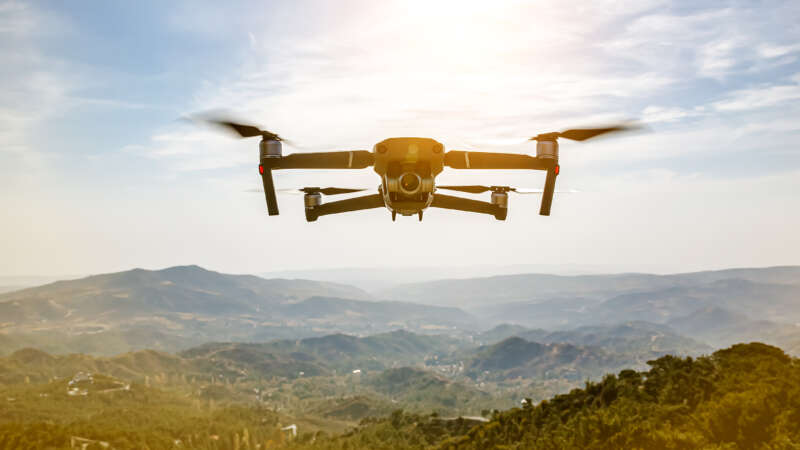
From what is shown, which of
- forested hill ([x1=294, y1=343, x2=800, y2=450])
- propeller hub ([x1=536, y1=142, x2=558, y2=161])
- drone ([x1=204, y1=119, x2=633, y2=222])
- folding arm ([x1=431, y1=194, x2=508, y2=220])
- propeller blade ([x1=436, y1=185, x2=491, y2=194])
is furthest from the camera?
forested hill ([x1=294, y1=343, x2=800, y2=450])

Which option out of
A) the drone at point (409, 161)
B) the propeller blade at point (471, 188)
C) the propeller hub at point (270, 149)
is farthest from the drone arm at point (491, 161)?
the propeller hub at point (270, 149)

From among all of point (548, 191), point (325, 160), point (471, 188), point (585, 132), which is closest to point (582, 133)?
point (585, 132)

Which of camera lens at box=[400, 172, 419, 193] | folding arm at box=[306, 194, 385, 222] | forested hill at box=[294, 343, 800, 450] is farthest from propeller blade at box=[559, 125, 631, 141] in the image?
forested hill at box=[294, 343, 800, 450]

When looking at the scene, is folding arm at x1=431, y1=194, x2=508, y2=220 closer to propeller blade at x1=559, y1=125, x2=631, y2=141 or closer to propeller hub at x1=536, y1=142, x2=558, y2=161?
propeller hub at x1=536, y1=142, x2=558, y2=161

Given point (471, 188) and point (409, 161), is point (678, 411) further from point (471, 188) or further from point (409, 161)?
point (409, 161)

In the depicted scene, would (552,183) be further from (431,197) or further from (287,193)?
(287,193)

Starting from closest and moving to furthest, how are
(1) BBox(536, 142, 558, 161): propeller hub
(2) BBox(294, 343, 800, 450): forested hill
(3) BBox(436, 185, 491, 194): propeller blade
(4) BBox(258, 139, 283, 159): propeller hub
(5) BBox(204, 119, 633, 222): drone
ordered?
(5) BBox(204, 119, 633, 222): drone → (4) BBox(258, 139, 283, 159): propeller hub → (1) BBox(536, 142, 558, 161): propeller hub → (3) BBox(436, 185, 491, 194): propeller blade → (2) BBox(294, 343, 800, 450): forested hill

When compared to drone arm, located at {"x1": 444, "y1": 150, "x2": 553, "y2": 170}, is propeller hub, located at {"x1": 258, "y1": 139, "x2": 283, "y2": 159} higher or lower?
higher
